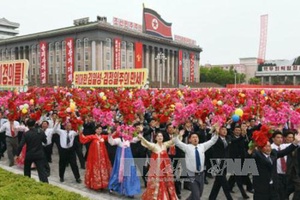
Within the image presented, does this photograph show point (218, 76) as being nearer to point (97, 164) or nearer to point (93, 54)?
point (93, 54)

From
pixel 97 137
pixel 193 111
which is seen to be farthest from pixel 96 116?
pixel 193 111

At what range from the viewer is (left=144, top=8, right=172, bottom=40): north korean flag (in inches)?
2285

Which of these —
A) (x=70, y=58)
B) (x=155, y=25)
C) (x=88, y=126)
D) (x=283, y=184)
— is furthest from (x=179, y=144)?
(x=155, y=25)

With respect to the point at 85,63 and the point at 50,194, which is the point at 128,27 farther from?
the point at 50,194

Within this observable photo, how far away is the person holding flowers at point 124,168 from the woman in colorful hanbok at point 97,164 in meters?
0.28

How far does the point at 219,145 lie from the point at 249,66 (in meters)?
105

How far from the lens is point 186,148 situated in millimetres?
5633

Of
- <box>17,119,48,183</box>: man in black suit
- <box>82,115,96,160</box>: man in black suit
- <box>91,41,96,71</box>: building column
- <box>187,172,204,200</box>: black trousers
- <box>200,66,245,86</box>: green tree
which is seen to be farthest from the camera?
<box>200,66,245,86</box>: green tree

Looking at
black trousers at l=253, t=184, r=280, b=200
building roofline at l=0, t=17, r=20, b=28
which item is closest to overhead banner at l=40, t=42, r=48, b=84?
building roofline at l=0, t=17, r=20, b=28

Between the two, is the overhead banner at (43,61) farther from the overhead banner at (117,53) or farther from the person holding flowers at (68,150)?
the person holding flowers at (68,150)

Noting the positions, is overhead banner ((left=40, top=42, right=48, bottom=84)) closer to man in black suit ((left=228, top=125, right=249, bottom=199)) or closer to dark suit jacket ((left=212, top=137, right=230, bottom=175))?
man in black suit ((left=228, top=125, right=249, bottom=199))

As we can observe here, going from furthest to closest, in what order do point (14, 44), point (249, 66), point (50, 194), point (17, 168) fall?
point (249, 66) → point (14, 44) → point (17, 168) → point (50, 194)


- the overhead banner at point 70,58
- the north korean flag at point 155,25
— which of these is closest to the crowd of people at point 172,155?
the overhead banner at point 70,58

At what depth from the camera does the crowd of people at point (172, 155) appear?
5.05m
